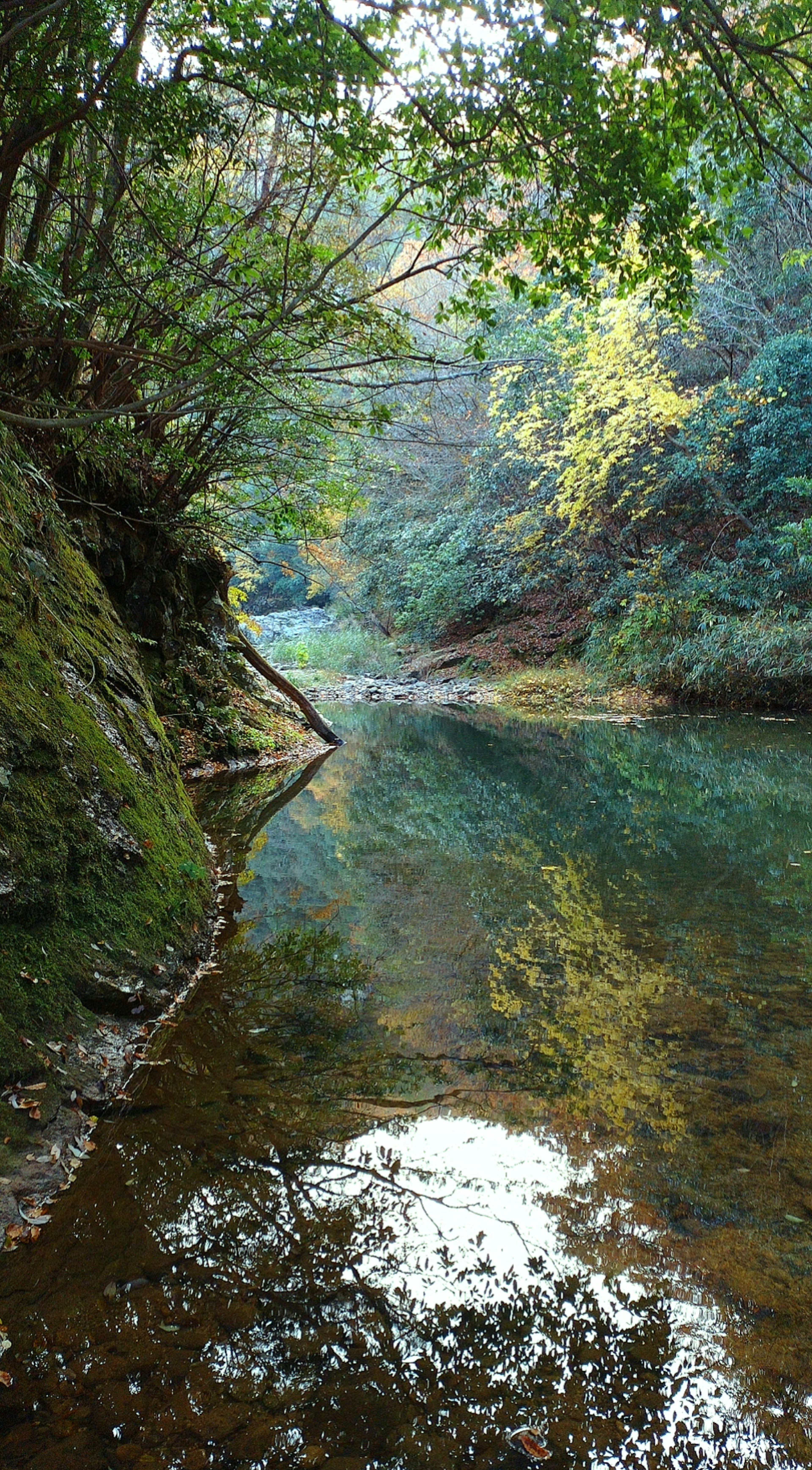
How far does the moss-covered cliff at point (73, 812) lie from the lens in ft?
9.35

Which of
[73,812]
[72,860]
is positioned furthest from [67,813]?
[72,860]

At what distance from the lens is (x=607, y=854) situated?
6.37m

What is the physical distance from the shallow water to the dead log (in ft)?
26.1

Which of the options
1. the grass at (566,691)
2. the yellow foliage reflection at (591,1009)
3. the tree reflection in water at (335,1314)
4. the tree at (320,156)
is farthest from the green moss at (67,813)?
the grass at (566,691)

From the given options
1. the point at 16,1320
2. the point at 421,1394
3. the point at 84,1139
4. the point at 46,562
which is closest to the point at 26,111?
the point at 46,562

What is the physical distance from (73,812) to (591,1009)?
7.93 ft

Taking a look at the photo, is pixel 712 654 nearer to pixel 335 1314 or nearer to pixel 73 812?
pixel 73 812

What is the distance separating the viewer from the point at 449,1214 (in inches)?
92.3

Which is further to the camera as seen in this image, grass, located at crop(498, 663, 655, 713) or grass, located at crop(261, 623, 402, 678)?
grass, located at crop(261, 623, 402, 678)

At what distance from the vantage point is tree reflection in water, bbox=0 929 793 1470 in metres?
1.63

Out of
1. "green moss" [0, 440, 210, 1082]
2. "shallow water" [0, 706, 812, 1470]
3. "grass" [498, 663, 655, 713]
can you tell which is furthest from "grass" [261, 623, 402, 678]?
"shallow water" [0, 706, 812, 1470]

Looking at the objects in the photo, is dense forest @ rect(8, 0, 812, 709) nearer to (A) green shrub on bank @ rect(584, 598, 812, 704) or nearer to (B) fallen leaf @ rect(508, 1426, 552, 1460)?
(B) fallen leaf @ rect(508, 1426, 552, 1460)

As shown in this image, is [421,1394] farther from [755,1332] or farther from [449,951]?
[449,951]

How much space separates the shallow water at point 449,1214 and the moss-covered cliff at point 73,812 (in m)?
0.40
